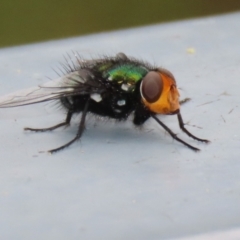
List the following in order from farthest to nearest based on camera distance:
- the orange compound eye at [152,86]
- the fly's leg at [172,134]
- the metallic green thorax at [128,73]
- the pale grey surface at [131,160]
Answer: the metallic green thorax at [128,73], the orange compound eye at [152,86], the fly's leg at [172,134], the pale grey surface at [131,160]

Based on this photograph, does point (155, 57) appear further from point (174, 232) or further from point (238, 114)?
point (174, 232)

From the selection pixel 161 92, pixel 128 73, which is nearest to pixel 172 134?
pixel 161 92

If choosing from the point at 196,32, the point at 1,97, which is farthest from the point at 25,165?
the point at 196,32

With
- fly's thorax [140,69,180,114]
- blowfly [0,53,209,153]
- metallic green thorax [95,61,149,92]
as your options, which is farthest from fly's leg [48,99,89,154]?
→ fly's thorax [140,69,180,114]

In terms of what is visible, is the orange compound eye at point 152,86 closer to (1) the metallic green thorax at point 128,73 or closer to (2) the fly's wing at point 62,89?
(1) the metallic green thorax at point 128,73

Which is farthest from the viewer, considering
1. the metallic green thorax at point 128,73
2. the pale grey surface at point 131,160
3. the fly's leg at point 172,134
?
the metallic green thorax at point 128,73

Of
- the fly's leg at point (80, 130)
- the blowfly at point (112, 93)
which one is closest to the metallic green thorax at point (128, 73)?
the blowfly at point (112, 93)

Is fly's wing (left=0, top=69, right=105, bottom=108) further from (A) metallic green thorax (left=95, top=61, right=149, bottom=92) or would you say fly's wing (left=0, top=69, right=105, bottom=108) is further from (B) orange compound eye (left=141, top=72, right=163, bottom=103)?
(B) orange compound eye (left=141, top=72, right=163, bottom=103)

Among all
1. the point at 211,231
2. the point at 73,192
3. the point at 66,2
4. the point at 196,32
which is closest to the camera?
the point at 211,231
